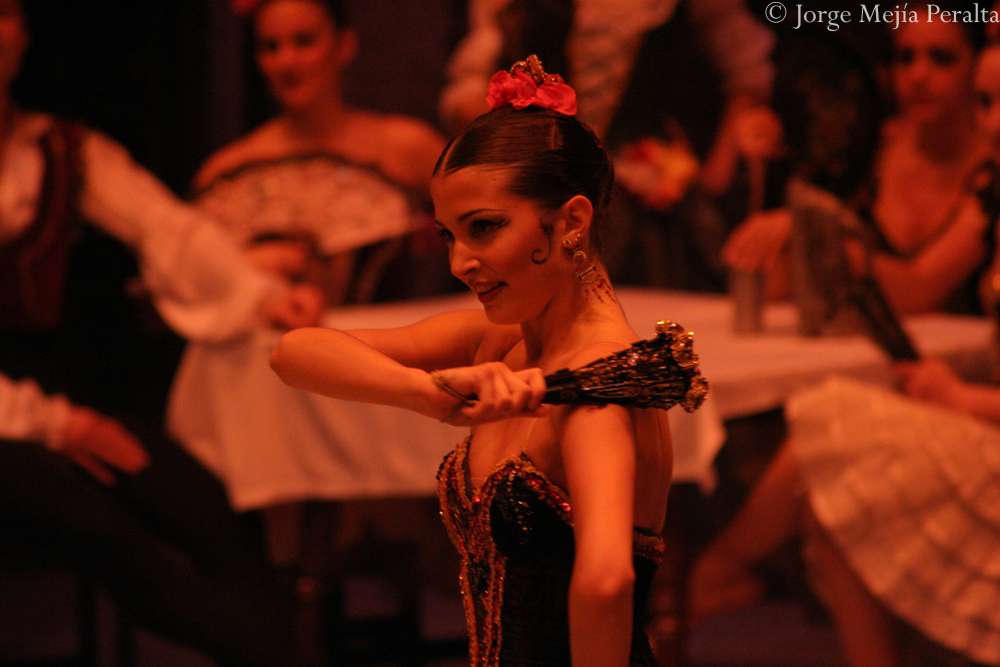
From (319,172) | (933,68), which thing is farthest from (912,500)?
(319,172)

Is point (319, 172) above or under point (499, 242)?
above

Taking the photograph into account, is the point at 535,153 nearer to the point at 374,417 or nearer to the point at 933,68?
the point at 374,417

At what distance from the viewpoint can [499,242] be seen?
121 centimetres

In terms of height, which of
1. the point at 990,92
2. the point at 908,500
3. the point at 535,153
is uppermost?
the point at 990,92

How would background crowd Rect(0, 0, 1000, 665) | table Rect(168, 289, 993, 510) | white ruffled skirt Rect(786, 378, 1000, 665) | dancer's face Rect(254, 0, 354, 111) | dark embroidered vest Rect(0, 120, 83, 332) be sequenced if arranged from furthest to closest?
dancer's face Rect(254, 0, 354, 111) < dark embroidered vest Rect(0, 120, 83, 332) < background crowd Rect(0, 0, 1000, 665) < table Rect(168, 289, 993, 510) < white ruffled skirt Rect(786, 378, 1000, 665)

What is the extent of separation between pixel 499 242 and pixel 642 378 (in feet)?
0.67

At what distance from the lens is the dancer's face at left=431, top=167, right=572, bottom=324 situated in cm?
120

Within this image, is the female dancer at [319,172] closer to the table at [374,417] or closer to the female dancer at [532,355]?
the table at [374,417]

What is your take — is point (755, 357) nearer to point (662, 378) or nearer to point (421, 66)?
point (662, 378)

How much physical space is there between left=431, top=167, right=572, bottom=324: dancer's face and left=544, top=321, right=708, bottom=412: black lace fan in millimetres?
118

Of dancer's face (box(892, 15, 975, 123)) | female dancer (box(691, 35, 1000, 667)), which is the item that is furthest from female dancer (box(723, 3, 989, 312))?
female dancer (box(691, 35, 1000, 667))

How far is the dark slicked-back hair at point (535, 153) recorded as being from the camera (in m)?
1.20

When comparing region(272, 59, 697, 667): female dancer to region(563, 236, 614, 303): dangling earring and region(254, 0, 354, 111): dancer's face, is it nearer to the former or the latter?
region(563, 236, 614, 303): dangling earring

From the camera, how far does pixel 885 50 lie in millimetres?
3469
